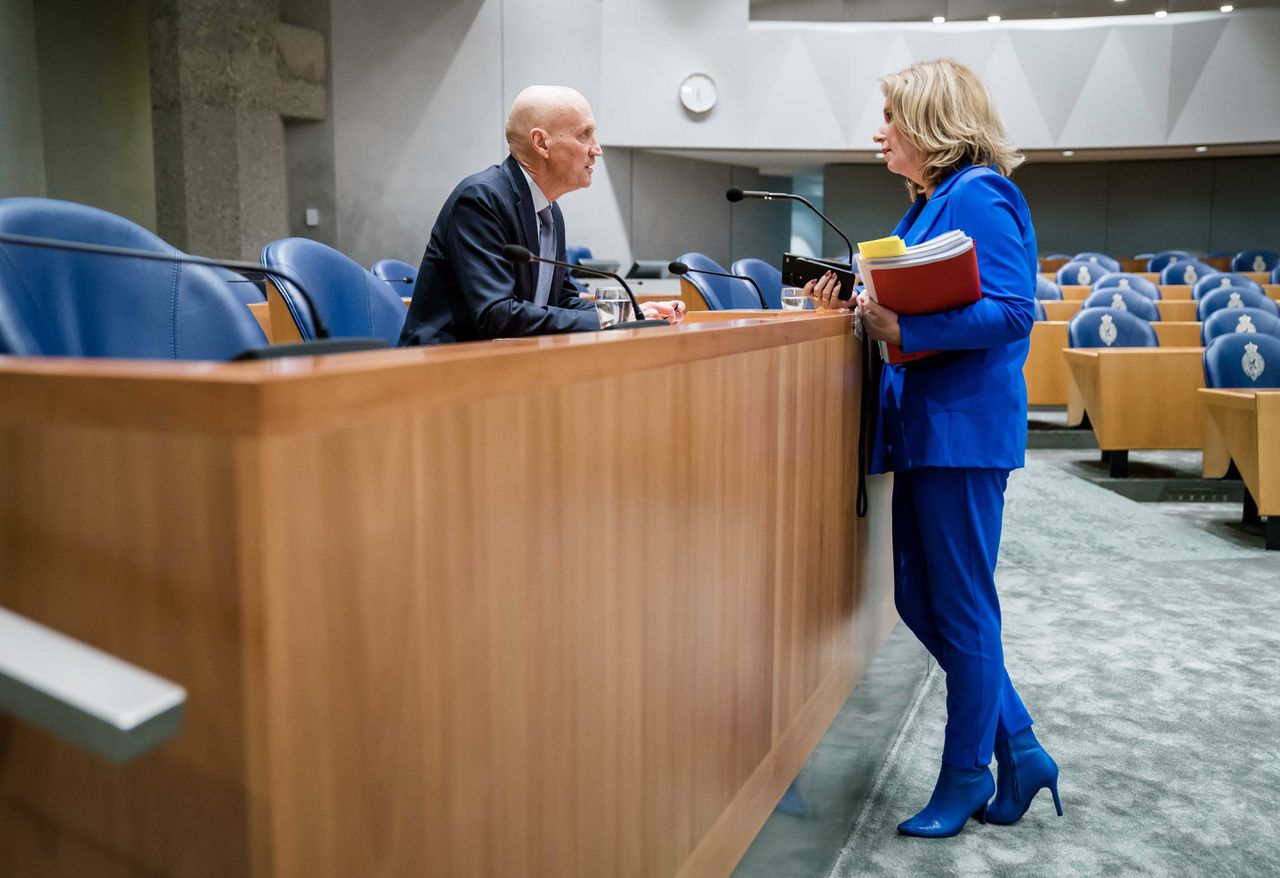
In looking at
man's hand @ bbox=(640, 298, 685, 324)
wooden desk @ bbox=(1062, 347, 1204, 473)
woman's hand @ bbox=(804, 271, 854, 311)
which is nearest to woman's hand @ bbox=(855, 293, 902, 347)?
woman's hand @ bbox=(804, 271, 854, 311)

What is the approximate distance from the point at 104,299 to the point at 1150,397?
4919mm

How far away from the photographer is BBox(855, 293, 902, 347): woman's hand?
190cm

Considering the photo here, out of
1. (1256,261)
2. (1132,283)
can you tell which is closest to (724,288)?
(1132,283)

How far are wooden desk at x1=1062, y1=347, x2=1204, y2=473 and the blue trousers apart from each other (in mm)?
3586

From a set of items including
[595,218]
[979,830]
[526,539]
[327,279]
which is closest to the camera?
[526,539]

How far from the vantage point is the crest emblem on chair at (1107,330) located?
5.75m

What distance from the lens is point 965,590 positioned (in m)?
1.98

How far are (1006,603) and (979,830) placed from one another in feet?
4.96

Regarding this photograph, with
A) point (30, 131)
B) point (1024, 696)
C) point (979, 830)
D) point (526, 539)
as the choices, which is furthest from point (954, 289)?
point (30, 131)

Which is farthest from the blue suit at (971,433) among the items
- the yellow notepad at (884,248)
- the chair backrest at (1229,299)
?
the chair backrest at (1229,299)

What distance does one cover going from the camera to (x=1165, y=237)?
15.0m

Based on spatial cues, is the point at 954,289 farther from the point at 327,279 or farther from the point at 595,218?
the point at 595,218

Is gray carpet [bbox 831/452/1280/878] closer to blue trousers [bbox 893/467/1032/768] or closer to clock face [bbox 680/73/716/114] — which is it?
blue trousers [bbox 893/467/1032/768]

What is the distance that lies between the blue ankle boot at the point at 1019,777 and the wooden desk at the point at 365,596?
1110mm
